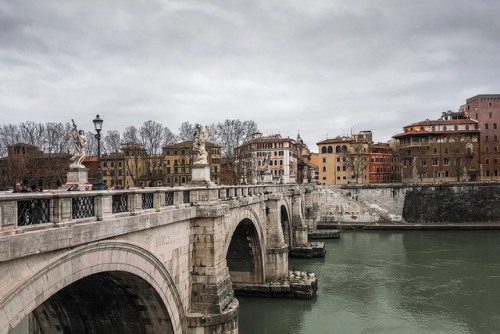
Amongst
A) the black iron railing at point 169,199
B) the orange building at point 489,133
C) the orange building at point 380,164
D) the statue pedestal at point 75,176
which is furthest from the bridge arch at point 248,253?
the orange building at point 489,133

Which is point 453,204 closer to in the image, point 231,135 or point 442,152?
point 442,152

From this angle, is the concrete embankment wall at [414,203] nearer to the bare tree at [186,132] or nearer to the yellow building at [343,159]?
the yellow building at [343,159]

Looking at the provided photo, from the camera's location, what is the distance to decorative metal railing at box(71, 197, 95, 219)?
6.41 m

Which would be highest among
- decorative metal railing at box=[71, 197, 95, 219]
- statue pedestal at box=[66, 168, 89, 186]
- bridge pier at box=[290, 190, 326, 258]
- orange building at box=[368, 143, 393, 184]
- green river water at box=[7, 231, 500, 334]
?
orange building at box=[368, 143, 393, 184]

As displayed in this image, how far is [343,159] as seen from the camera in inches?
2436

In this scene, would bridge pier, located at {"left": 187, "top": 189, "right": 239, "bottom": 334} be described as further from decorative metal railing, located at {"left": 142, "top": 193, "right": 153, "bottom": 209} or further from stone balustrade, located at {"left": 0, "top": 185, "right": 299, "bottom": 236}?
decorative metal railing, located at {"left": 142, "top": 193, "right": 153, "bottom": 209}

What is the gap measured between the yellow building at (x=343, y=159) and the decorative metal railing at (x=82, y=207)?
180ft

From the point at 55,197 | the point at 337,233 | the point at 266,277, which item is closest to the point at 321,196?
the point at 337,233

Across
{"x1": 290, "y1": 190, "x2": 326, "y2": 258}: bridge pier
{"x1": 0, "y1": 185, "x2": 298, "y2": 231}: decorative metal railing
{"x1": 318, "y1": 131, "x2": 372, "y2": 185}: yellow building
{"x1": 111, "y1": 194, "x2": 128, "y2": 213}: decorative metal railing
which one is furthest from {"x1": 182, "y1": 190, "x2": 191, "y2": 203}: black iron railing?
{"x1": 318, "y1": 131, "x2": 372, "y2": 185}: yellow building

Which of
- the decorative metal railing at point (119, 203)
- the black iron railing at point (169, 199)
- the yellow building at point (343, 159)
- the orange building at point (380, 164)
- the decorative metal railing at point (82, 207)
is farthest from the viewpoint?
the orange building at point (380, 164)

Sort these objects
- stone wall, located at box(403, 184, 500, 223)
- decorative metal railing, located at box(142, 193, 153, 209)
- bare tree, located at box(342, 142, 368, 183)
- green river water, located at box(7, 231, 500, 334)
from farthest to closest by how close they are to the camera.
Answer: bare tree, located at box(342, 142, 368, 183) < stone wall, located at box(403, 184, 500, 223) < green river water, located at box(7, 231, 500, 334) < decorative metal railing, located at box(142, 193, 153, 209)

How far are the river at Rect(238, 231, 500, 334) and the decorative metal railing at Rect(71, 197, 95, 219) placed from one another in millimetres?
12115

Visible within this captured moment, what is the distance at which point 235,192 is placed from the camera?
1603cm

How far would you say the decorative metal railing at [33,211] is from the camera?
534cm
